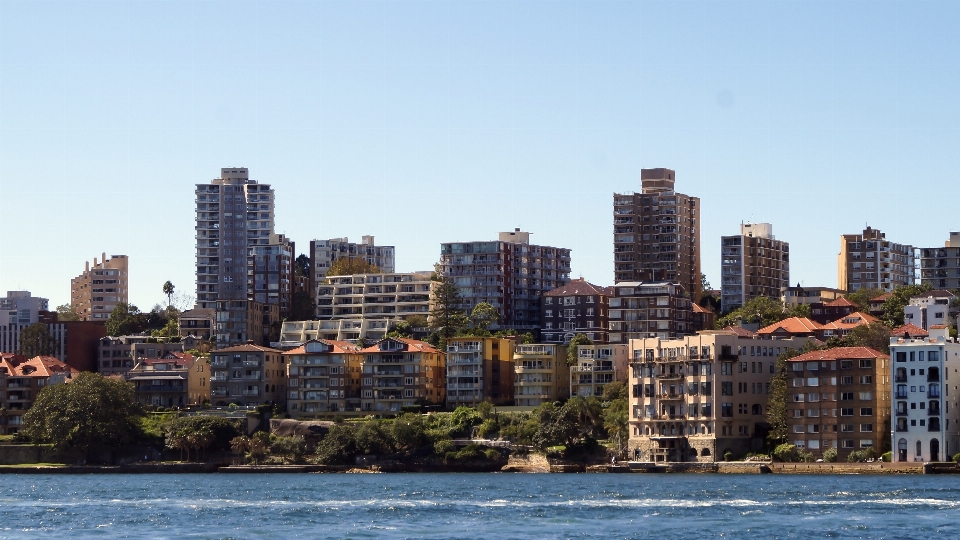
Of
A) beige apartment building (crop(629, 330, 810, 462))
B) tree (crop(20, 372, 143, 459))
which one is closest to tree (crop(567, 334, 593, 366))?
beige apartment building (crop(629, 330, 810, 462))

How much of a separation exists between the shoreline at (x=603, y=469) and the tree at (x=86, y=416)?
2.59 meters

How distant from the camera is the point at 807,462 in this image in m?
141

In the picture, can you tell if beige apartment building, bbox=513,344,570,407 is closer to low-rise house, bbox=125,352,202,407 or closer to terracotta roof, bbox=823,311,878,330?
terracotta roof, bbox=823,311,878,330

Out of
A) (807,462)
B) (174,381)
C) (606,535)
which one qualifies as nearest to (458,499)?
(606,535)

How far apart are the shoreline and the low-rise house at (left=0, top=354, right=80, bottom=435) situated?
56.8 feet

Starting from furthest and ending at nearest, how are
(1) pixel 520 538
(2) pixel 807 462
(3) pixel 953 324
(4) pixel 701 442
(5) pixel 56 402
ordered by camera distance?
(3) pixel 953 324 → (5) pixel 56 402 → (4) pixel 701 442 → (2) pixel 807 462 → (1) pixel 520 538

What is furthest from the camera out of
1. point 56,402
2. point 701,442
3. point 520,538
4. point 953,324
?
point 953,324

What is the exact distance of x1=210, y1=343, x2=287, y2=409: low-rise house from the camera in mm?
188000

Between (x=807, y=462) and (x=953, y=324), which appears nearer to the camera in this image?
(x=807, y=462)

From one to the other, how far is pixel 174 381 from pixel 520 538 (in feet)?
363

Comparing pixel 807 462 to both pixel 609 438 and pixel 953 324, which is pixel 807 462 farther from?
pixel 953 324

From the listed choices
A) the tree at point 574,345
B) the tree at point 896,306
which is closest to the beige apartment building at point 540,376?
the tree at point 574,345

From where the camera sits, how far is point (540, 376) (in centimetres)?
17850

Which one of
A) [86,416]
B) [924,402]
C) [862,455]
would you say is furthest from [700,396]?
[86,416]
